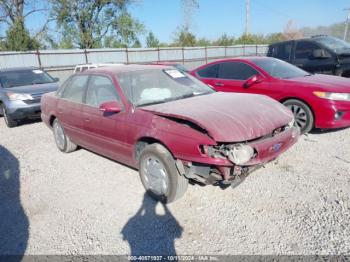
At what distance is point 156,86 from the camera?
3947mm

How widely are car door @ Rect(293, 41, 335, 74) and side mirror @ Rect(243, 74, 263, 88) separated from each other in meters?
3.27

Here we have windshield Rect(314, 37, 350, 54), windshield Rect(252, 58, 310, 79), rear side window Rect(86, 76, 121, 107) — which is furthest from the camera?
windshield Rect(314, 37, 350, 54)

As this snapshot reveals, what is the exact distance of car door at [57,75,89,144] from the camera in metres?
4.44

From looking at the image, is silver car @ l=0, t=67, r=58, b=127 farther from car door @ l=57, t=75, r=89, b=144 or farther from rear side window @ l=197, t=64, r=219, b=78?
rear side window @ l=197, t=64, r=219, b=78

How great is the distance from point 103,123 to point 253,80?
10.1 ft

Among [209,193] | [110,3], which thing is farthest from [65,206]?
[110,3]

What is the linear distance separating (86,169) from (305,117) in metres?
3.95

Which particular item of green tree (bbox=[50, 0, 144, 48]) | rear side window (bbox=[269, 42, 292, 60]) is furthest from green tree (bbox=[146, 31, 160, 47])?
rear side window (bbox=[269, 42, 292, 60])

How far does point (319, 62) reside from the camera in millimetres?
7859

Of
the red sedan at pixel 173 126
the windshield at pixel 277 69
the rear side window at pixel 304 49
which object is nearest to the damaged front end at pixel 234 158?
the red sedan at pixel 173 126

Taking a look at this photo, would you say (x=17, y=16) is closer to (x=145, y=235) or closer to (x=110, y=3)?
(x=110, y=3)

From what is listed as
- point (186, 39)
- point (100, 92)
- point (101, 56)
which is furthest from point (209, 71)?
point (186, 39)

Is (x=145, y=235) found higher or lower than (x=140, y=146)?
lower

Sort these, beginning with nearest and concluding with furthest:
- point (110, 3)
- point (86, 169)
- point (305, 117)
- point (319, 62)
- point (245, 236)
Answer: point (245, 236) < point (86, 169) < point (305, 117) < point (319, 62) < point (110, 3)
